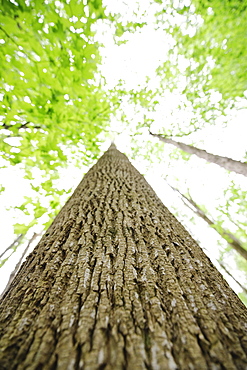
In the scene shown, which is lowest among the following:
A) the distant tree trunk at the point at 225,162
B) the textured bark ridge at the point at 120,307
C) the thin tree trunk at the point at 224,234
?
the textured bark ridge at the point at 120,307

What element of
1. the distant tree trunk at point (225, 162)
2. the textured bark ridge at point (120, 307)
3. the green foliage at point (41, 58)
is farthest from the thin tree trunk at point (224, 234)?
the green foliage at point (41, 58)

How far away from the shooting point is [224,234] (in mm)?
6465

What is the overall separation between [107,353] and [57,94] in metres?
2.22

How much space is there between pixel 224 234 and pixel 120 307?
7.02 m

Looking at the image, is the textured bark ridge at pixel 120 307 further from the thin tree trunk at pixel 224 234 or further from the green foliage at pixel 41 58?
the thin tree trunk at pixel 224 234

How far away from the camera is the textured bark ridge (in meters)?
0.60

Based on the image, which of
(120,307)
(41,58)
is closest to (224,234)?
(120,307)

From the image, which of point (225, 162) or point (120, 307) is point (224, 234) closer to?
point (225, 162)

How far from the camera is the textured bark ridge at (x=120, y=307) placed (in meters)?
0.60

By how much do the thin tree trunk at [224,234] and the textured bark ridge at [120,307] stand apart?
5.70 m

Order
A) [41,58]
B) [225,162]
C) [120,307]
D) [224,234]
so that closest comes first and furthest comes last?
[120,307]
[41,58]
[225,162]
[224,234]

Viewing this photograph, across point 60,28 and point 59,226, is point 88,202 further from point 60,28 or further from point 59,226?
point 60,28

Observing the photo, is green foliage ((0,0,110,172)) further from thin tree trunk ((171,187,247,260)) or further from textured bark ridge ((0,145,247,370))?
thin tree trunk ((171,187,247,260))

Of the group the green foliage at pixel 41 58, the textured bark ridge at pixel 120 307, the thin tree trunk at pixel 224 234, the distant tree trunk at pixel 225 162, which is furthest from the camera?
the thin tree trunk at pixel 224 234
